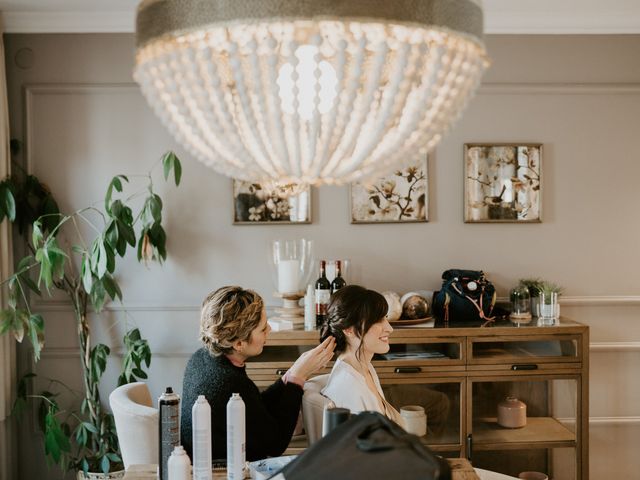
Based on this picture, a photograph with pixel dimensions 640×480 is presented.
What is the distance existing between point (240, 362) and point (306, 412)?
12.0 inches

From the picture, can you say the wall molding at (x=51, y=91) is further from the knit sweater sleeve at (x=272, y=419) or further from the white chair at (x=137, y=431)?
the knit sweater sleeve at (x=272, y=419)

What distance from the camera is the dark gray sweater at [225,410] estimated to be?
2.39 metres

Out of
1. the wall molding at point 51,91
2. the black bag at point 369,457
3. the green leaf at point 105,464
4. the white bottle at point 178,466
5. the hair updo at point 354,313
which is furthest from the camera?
the wall molding at point 51,91

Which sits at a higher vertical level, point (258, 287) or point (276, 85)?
point (276, 85)

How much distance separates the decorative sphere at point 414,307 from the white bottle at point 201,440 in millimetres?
1786

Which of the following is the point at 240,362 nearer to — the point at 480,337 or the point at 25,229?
the point at 480,337

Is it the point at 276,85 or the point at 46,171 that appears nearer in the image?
the point at 276,85

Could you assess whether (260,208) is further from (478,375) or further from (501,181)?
(478,375)

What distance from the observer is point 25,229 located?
3902 mm

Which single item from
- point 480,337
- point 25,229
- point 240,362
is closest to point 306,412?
point 240,362

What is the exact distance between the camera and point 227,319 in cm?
247

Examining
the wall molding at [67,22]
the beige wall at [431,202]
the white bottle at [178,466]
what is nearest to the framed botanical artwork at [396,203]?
the beige wall at [431,202]

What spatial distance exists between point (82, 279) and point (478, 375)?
6.61 feet

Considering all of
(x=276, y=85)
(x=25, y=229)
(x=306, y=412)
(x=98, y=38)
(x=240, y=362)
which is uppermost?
(x=98, y=38)
